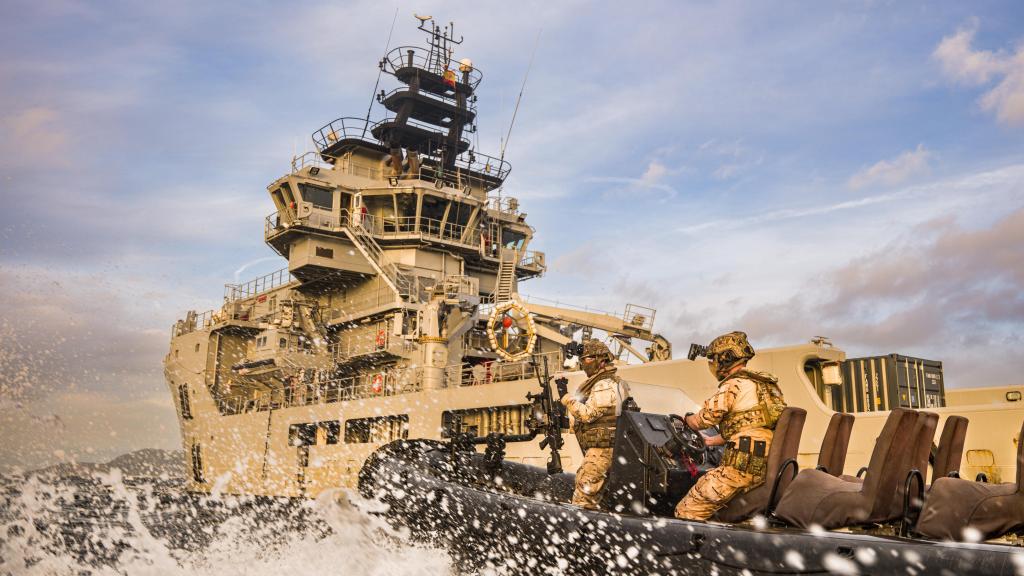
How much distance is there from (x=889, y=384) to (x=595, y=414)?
891 cm

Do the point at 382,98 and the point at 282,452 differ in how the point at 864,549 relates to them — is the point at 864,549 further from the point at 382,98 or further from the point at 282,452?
the point at 382,98

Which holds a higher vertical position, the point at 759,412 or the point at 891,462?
the point at 759,412

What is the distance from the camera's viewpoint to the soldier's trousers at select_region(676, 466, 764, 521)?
5617mm

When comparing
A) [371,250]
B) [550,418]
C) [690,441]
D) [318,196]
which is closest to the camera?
[690,441]

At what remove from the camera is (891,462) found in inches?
192

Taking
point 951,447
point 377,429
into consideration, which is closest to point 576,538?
point 951,447

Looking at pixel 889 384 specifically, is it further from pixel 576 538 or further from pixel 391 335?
pixel 391 335

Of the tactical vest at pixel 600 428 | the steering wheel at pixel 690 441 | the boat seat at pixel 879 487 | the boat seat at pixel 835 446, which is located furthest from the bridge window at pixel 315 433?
the boat seat at pixel 879 487

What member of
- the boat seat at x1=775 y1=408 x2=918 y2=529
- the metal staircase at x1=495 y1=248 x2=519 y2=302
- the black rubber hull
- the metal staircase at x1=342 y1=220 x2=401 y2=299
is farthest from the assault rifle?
the metal staircase at x1=495 y1=248 x2=519 y2=302

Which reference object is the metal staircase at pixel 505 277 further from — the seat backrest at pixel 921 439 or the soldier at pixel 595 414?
the seat backrest at pixel 921 439

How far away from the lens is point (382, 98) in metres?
33.4

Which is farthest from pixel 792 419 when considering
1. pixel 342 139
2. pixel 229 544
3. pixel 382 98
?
pixel 382 98

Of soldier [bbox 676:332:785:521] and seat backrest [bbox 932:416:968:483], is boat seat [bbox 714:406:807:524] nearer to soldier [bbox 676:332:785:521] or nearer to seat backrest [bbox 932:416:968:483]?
soldier [bbox 676:332:785:521]

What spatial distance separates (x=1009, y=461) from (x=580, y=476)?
7.33 metres
